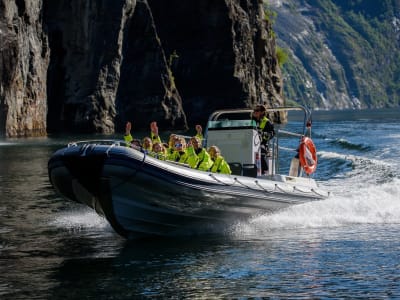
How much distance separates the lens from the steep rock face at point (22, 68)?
52.2 metres

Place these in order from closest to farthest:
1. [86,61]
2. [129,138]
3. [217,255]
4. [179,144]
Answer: [217,255] → [179,144] → [129,138] → [86,61]

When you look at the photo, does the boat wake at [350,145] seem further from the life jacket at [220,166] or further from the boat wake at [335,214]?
the life jacket at [220,166]

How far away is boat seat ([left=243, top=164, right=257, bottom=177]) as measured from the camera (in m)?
17.4

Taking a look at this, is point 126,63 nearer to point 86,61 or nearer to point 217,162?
point 86,61

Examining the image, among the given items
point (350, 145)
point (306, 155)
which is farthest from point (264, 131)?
point (350, 145)

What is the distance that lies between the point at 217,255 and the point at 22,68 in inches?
1725

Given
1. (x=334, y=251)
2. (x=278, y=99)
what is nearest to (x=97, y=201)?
(x=334, y=251)

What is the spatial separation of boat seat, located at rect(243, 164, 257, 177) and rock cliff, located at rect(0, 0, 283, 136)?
3708 cm

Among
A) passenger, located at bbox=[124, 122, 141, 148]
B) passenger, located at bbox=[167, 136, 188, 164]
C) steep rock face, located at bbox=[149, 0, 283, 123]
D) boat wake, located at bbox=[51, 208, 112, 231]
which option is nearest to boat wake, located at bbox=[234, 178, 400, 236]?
passenger, located at bbox=[167, 136, 188, 164]

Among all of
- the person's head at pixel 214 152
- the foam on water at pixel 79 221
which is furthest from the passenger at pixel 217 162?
the foam on water at pixel 79 221

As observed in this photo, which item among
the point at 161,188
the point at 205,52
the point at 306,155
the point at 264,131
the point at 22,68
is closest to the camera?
the point at 161,188

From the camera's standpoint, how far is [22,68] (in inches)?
2194

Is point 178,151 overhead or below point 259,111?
below

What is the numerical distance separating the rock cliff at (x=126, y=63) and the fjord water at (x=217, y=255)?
3619 cm
